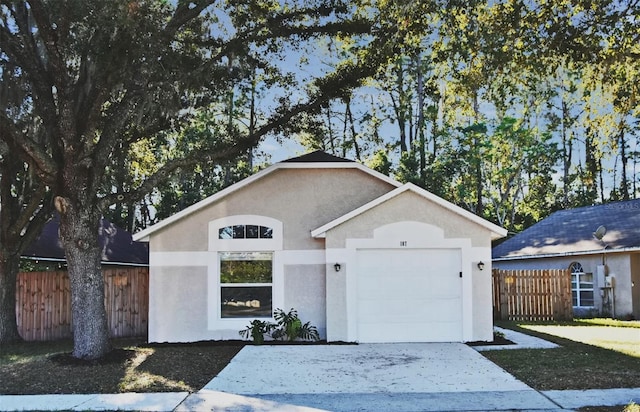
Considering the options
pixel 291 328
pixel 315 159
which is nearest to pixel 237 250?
→ pixel 291 328

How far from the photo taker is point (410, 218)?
13.9 meters

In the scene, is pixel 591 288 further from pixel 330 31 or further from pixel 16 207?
pixel 16 207

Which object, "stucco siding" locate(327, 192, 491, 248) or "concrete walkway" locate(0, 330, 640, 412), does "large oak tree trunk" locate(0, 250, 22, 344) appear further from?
"stucco siding" locate(327, 192, 491, 248)

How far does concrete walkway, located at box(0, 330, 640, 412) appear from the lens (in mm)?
8070

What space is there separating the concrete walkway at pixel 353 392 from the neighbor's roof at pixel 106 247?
30.5 feet

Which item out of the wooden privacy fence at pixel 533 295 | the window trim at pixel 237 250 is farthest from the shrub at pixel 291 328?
the wooden privacy fence at pixel 533 295

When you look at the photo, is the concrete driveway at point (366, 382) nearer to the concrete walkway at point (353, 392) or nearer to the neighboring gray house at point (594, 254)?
the concrete walkway at point (353, 392)

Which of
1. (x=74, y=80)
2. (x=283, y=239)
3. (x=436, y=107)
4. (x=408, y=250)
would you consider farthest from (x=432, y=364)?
(x=436, y=107)

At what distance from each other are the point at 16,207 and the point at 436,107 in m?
22.5

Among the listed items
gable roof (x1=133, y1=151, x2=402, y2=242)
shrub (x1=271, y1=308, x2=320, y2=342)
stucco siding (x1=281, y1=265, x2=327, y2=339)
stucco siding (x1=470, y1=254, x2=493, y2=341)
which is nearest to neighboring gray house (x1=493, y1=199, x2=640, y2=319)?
stucco siding (x1=470, y1=254, x2=493, y2=341)

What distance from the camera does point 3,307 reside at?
1519 centimetres

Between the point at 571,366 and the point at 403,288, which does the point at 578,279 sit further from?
the point at 571,366

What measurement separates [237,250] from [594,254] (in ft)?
41.0

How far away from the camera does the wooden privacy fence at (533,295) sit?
1956 centimetres
